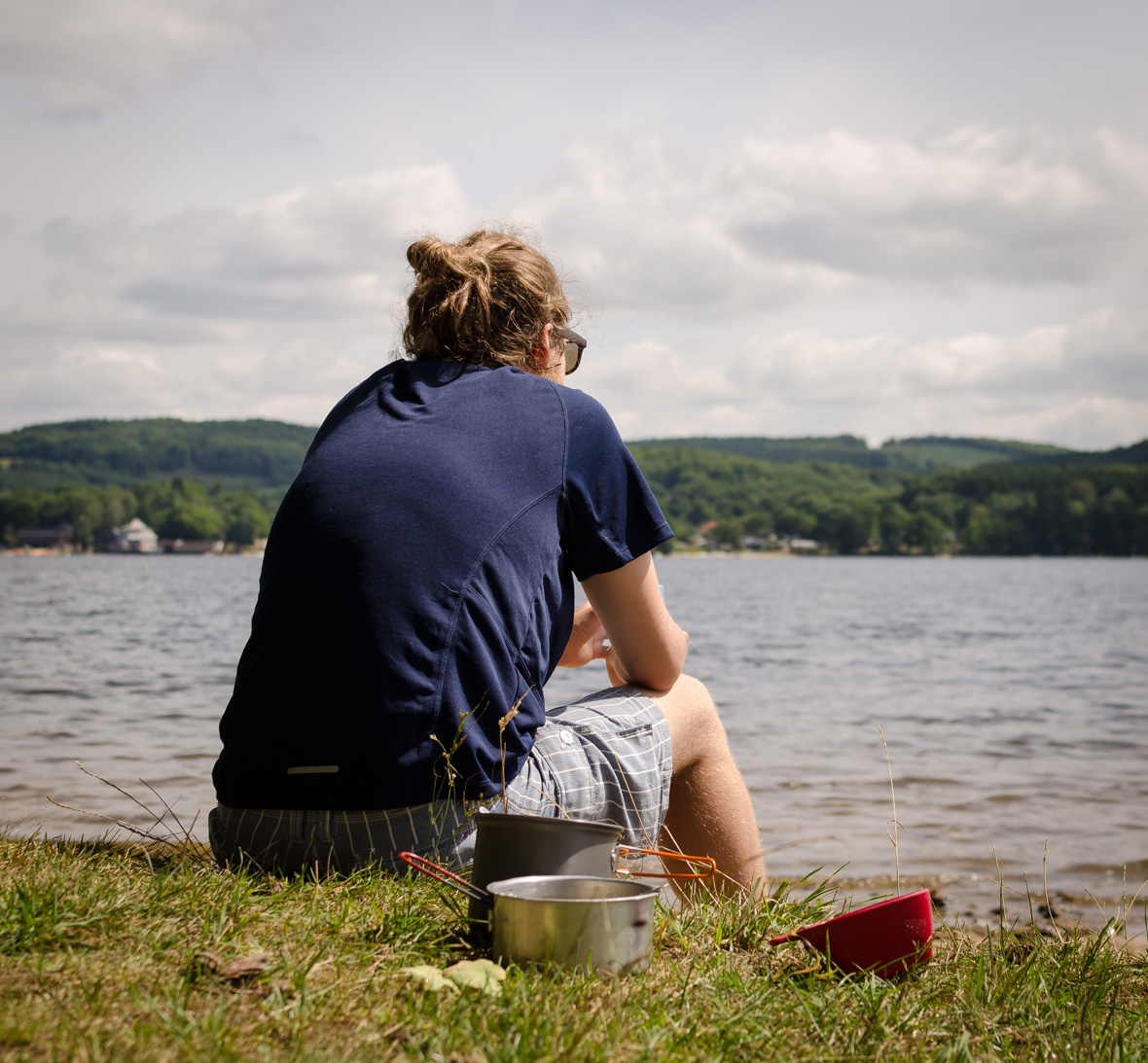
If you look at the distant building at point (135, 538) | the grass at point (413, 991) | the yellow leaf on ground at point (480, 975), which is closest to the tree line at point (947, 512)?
the distant building at point (135, 538)

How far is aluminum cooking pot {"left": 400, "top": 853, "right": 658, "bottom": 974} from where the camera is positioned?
174 cm

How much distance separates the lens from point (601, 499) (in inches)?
88.7

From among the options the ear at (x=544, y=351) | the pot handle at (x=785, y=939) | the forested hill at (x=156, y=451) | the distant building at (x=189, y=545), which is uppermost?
the forested hill at (x=156, y=451)

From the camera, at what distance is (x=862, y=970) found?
79.0 inches

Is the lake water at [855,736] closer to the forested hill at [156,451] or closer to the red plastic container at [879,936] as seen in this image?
the red plastic container at [879,936]

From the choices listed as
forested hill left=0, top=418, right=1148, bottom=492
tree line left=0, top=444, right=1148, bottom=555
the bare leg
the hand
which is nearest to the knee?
the bare leg

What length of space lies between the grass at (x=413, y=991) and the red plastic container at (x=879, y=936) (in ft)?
0.17

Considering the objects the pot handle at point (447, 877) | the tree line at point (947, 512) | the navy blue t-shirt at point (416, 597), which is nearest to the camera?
the pot handle at point (447, 877)

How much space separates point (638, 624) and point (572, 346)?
0.79m

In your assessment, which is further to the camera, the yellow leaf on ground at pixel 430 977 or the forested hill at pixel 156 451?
the forested hill at pixel 156 451

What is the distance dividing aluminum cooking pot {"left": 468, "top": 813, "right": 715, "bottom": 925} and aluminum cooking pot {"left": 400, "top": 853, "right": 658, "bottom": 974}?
5 centimetres

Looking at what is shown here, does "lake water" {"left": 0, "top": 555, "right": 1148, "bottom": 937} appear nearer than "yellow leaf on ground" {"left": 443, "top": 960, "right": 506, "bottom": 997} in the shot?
No

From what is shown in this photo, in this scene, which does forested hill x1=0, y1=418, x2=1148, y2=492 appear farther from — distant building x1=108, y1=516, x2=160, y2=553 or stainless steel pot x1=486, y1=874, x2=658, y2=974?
stainless steel pot x1=486, y1=874, x2=658, y2=974

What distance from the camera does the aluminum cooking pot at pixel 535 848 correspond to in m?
1.90
